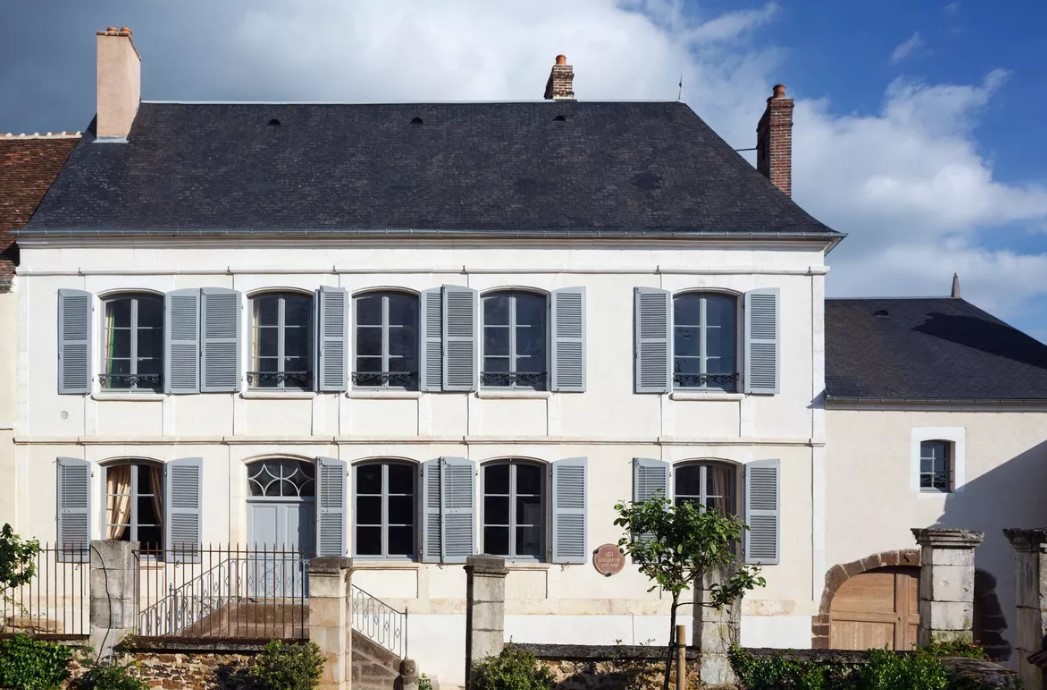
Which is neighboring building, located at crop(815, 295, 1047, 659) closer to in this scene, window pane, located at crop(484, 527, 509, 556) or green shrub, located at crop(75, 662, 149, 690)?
window pane, located at crop(484, 527, 509, 556)

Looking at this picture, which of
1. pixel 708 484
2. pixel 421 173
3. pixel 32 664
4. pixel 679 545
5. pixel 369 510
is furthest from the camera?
pixel 421 173

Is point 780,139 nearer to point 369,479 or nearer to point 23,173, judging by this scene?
point 369,479

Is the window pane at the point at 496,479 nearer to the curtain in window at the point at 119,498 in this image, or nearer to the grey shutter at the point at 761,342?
the grey shutter at the point at 761,342

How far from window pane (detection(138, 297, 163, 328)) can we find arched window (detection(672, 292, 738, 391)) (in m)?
7.70

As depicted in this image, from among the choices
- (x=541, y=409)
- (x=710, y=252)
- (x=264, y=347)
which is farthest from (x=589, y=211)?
(x=264, y=347)

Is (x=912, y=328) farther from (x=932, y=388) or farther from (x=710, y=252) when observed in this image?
(x=710, y=252)

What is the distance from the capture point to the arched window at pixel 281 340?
1386 centimetres

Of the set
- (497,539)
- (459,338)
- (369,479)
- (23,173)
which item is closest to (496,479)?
(497,539)

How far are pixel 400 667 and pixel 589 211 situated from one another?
7.02m

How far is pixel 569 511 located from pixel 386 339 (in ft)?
12.1

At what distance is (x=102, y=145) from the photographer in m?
15.2

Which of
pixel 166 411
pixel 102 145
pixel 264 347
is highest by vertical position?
pixel 102 145

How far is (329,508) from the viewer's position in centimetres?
1355

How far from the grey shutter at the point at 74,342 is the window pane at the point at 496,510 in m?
6.05
